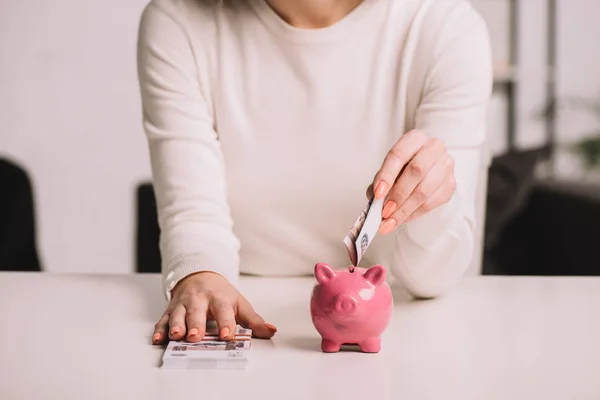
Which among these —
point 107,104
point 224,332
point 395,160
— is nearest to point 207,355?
point 224,332

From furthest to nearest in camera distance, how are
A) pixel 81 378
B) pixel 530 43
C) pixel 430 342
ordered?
pixel 530 43, pixel 430 342, pixel 81 378

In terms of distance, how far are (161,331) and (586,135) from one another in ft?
12.5

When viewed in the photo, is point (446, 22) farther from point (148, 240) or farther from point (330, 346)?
point (148, 240)

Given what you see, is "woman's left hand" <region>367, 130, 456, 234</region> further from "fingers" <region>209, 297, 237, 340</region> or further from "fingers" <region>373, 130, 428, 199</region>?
"fingers" <region>209, 297, 237, 340</region>

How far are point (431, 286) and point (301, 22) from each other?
489 mm

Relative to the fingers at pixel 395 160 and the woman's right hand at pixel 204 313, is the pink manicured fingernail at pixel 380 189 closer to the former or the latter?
the fingers at pixel 395 160

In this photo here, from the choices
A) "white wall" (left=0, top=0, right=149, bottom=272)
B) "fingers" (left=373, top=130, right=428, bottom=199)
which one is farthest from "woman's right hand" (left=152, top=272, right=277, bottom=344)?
"white wall" (left=0, top=0, right=149, bottom=272)

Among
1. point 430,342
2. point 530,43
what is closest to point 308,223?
point 430,342

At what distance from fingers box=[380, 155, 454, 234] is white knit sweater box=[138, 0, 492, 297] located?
0.24 meters

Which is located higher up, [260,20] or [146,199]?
[260,20]

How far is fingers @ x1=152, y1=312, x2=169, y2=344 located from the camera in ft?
2.89

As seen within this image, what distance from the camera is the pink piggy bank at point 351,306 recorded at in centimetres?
81

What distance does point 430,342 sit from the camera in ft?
2.92

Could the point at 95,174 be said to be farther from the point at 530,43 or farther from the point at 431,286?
the point at 431,286
